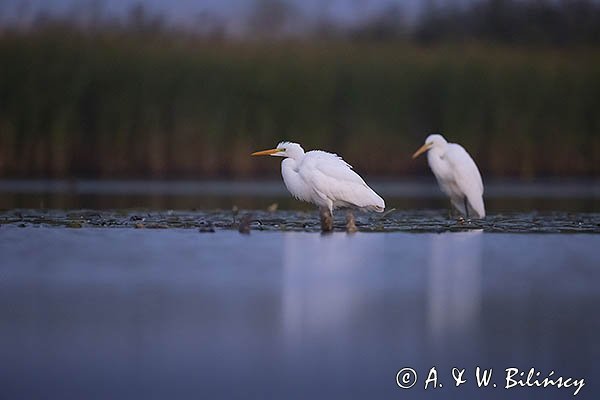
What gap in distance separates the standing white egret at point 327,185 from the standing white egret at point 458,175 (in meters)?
1.76

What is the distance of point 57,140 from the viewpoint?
1784 cm

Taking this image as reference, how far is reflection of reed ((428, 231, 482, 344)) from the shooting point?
506 centimetres

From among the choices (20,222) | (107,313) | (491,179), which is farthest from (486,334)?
(491,179)

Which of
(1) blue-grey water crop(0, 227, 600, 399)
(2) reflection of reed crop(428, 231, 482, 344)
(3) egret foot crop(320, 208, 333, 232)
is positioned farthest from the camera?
(3) egret foot crop(320, 208, 333, 232)

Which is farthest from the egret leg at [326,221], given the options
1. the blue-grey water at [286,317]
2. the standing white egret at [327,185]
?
the blue-grey water at [286,317]

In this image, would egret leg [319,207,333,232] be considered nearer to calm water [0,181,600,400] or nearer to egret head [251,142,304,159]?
calm water [0,181,600,400]

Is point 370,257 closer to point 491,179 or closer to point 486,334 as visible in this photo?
point 486,334

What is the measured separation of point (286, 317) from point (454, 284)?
1.45 metres

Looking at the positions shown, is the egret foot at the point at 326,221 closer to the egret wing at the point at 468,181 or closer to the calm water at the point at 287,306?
the calm water at the point at 287,306

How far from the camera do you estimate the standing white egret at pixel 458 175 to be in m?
11.1

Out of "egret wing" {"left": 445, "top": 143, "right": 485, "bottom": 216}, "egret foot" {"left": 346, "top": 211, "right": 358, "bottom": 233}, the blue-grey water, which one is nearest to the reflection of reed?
the blue-grey water

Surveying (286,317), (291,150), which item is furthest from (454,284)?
(291,150)

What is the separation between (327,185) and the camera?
9.23m

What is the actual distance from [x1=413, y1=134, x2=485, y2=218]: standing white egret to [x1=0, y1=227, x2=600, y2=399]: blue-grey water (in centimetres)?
294
